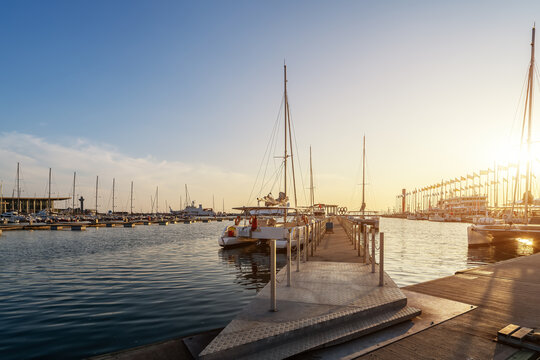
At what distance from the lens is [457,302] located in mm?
6965

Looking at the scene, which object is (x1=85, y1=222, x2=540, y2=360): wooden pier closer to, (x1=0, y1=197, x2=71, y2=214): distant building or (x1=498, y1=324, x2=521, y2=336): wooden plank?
(x1=498, y1=324, x2=521, y2=336): wooden plank

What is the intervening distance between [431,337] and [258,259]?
Result: 17.4 metres

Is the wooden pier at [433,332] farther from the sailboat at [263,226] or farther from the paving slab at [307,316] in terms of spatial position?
the sailboat at [263,226]

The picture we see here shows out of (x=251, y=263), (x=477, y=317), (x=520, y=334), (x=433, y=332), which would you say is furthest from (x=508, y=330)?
(x=251, y=263)

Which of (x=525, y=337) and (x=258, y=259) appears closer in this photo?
(x=525, y=337)

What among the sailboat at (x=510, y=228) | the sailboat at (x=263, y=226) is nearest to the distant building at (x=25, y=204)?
the sailboat at (x=263, y=226)

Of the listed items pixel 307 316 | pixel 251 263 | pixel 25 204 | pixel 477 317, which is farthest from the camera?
pixel 25 204

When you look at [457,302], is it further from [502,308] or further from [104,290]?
[104,290]

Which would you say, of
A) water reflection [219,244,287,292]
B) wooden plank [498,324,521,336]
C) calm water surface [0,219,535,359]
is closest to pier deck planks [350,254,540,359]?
wooden plank [498,324,521,336]

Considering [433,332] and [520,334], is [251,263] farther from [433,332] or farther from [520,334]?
[520,334]

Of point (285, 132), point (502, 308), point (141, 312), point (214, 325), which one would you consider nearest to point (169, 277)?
point (141, 312)

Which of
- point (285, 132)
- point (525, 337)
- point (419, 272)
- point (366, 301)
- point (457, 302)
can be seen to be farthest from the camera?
point (285, 132)

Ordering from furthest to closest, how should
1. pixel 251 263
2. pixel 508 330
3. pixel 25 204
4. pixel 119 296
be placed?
1. pixel 25 204
2. pixel 251 263
3. pixel 119 296
4. pixel 508 330

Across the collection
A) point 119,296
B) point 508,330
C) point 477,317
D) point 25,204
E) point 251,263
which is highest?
point 508,330
